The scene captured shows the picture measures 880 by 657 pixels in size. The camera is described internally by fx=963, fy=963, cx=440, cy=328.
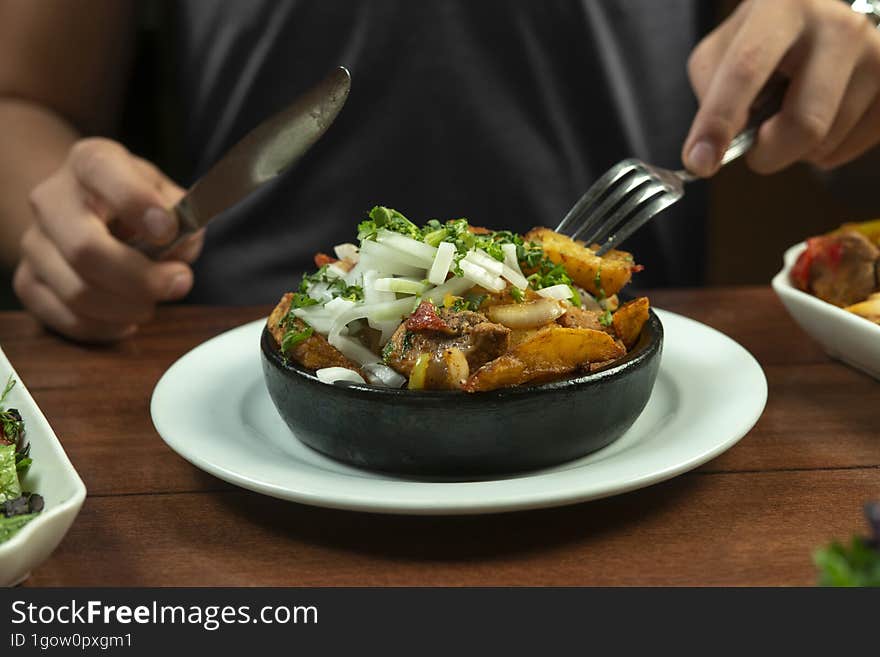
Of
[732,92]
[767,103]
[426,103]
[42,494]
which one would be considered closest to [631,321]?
[732,92]

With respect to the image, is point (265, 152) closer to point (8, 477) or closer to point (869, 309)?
point (8, 477)

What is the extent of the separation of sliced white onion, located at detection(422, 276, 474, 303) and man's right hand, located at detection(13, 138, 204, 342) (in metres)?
0.97

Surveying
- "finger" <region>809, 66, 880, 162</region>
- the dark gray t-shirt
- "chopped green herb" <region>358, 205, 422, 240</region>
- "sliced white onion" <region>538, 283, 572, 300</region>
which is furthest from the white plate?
the dark gray t-shirt

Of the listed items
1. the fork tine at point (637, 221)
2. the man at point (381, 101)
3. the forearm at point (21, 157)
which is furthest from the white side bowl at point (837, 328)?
the forearm at point (21, 157)

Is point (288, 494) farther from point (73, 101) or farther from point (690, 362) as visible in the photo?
point (73, 101)

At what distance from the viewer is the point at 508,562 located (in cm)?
118

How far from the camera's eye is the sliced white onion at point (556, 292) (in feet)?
4.71

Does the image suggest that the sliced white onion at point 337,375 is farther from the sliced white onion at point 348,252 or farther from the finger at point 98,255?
the finger at point 98,255

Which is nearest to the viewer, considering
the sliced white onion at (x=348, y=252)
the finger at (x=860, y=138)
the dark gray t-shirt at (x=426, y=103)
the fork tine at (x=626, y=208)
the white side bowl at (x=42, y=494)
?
the white side bowl at (x=42, y=494)

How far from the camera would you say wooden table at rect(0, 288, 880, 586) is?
1.16m

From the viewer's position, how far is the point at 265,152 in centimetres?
182

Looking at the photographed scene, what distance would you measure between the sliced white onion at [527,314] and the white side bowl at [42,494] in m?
0.61

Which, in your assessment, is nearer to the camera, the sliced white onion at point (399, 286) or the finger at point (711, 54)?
the sliced white onion at point (399, 286)

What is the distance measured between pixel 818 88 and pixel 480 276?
113 cm
